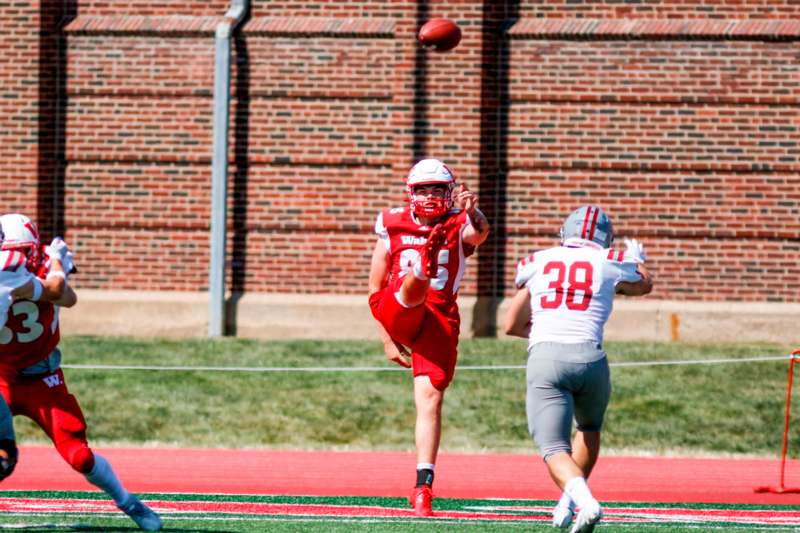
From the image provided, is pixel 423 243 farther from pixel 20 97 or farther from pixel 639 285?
pixel 20 97

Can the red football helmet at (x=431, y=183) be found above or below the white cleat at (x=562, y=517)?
above

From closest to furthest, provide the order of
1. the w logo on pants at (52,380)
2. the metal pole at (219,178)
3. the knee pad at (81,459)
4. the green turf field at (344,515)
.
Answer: the knee pad at (81,459), the w logo on pants at (52,380), the green turf field at (344,515), the metal pole at (219,178)

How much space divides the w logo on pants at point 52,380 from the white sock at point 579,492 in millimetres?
2806

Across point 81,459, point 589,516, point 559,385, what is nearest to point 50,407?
point 81,459

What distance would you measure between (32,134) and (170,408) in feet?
18.2

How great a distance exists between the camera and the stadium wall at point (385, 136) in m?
16.4

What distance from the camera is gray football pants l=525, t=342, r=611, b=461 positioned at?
21.2ft

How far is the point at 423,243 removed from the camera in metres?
7.84

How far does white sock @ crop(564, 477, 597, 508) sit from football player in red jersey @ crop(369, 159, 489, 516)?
156cm

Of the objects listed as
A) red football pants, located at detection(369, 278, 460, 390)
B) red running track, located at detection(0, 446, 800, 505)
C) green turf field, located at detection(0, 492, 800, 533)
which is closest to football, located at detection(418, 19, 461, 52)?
red running track, located at detection(0, 446, 800, 505)

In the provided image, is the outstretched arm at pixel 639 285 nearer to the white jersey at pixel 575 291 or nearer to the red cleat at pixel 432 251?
the white jersey at pixel 575 291

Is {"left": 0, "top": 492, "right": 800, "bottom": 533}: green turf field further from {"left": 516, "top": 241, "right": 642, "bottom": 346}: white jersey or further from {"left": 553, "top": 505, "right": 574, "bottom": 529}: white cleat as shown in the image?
{"left": 516, "top": 241, "right": 642, "bottom": 346}: white jersey

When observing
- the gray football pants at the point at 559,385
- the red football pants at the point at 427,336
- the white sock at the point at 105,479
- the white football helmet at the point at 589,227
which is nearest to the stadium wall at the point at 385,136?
the red football pants at the point at 427,336

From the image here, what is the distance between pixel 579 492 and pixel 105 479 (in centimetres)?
251
